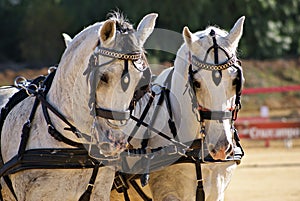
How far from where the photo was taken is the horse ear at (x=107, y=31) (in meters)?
5.30

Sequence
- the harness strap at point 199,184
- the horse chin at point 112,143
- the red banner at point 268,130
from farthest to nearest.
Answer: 1. the red banner at point 268,130
2. the harness strap at point 199,184
3. the horse chin at point 112,143

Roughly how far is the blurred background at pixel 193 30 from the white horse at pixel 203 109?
45.5 ft

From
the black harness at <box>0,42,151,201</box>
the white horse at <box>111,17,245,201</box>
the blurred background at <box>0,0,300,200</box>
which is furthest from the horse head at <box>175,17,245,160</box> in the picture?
the blurred background at <box>0,0,300,200</box>

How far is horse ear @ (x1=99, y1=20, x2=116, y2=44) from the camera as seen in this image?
5.30 metres

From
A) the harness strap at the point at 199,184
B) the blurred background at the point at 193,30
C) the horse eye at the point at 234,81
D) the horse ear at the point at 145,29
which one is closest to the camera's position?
the horse ear at the point at 145,29

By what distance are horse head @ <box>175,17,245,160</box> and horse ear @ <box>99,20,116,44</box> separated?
38.8 inches

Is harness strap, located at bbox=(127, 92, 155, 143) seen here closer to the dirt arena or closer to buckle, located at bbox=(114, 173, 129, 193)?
buckle, located at bbox=(114, 173, 129, 193)

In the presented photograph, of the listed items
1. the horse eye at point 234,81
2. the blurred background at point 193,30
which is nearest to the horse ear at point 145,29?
the horse eye at point 234,81

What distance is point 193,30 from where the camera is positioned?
29.8 metres

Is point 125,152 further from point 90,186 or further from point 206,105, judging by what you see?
point 206,105

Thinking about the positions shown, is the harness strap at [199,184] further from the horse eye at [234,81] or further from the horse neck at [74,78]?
the horse neck at [74,78]

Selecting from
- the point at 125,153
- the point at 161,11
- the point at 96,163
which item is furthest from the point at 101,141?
the point at 161,11

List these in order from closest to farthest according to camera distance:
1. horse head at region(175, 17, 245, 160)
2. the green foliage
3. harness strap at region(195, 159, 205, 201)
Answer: horse head at region(175, 17, 245, 160) < harness strap at region(195, 159, 205, 201) < the green foliage

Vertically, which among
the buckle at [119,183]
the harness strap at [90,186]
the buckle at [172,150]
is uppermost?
the buckle at [172,150]
